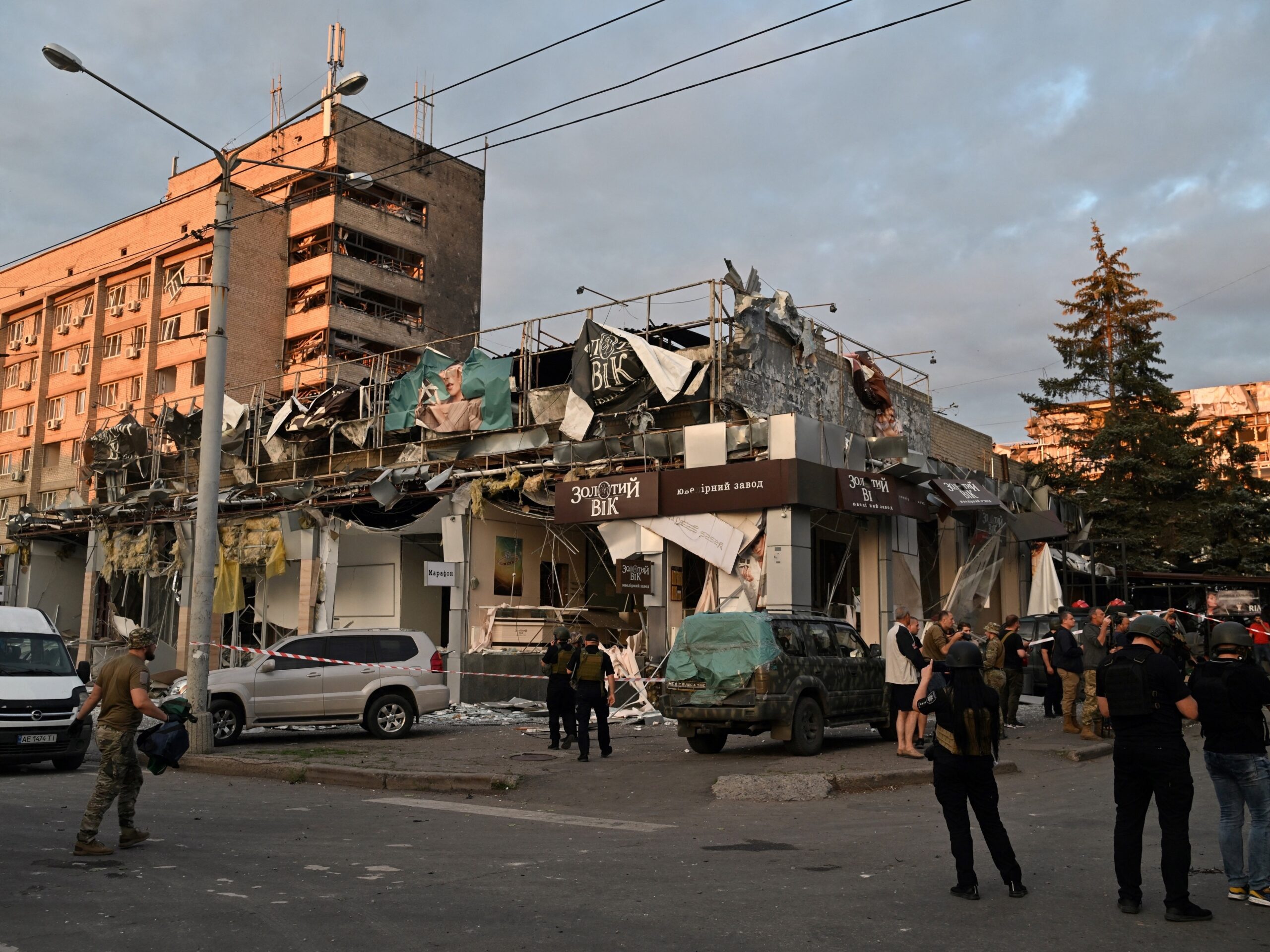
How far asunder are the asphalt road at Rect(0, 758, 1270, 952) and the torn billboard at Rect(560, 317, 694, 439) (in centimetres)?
1354

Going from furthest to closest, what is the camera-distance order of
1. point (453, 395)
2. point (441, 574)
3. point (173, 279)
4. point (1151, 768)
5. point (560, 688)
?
point (173, 279) → point (453, 395) → point (441, 574) → point (560, 688) → point (1151, 768)

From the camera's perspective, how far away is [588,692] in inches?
601

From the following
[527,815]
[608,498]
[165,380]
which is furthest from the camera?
[165,380]

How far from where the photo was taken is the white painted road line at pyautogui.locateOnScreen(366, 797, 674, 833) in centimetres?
1018

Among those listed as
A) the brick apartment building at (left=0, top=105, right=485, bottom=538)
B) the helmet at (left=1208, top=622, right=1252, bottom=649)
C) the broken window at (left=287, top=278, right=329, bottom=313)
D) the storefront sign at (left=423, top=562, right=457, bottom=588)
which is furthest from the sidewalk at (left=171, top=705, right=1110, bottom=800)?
the broken window at (left=287, top=278, right=329, bottom=313)

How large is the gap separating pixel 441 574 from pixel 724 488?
6949 millimetres

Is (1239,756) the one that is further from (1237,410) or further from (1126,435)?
(1237,410)

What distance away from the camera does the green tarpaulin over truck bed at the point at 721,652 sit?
14398 millimetres

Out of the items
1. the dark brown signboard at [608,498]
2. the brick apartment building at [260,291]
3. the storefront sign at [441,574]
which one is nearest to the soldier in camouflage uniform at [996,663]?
the dark brown signboard at [608,498]

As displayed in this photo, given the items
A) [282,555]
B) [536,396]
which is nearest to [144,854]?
[536,396]

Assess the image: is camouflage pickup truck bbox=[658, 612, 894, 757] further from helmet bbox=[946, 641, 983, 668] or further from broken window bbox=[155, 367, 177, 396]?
broken window bbox=[155, 367, 177, 396]

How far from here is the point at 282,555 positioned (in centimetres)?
2970

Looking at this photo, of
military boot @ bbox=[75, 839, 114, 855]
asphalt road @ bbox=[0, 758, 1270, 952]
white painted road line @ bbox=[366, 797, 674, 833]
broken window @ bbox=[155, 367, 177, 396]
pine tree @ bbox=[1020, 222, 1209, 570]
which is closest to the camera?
asphalt road @ bbox=[0, 758, 1270, 952]

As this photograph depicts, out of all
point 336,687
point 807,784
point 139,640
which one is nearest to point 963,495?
point 336,687
